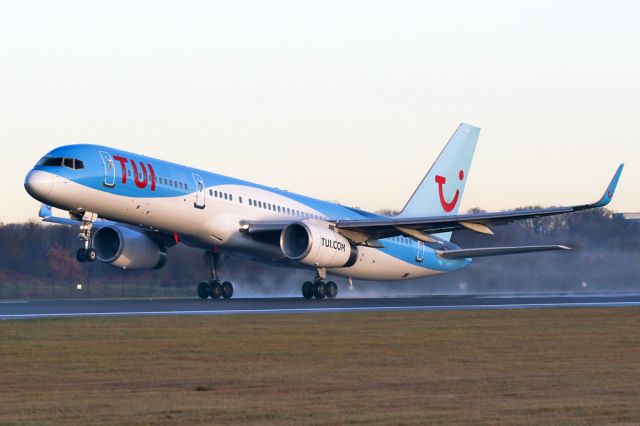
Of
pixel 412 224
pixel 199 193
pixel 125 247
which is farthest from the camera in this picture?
pixel 125 247

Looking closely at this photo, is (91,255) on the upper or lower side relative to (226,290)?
upper

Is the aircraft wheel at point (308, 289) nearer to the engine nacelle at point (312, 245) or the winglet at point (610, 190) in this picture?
the engine nacelle at point (312, 245)

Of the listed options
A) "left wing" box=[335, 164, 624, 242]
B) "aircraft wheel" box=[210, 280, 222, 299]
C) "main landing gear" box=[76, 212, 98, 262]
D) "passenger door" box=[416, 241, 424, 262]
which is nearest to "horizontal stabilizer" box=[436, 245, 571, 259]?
"passenger door" box=[416, 241, 424, 262]

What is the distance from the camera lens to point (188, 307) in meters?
34.1

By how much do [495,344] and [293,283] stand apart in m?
29.2

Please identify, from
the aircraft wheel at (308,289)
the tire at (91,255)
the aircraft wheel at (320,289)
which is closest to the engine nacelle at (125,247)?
the aircraft wheel at (308,289)

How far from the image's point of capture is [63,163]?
1443 inches

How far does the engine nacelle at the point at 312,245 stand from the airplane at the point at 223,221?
1.8 inches

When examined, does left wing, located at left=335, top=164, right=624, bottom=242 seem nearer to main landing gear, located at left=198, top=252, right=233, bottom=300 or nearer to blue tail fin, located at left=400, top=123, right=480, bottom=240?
main landing gear, located at left=198, top=252, right=233, bottom=300

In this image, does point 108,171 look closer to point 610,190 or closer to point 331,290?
point 331,290

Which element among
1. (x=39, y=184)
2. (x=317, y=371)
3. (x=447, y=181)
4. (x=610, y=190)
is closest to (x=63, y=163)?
(x=39, y=184)

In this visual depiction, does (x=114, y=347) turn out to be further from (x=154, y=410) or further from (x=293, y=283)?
(x=293, y=283)

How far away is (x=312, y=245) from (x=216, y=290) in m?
5.69

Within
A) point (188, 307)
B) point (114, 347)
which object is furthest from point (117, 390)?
point (188, 307)
